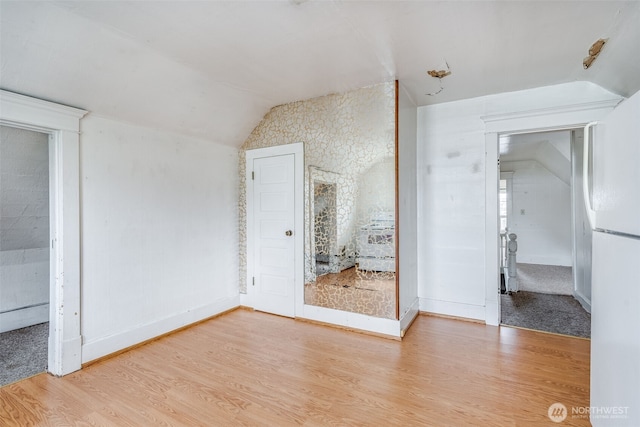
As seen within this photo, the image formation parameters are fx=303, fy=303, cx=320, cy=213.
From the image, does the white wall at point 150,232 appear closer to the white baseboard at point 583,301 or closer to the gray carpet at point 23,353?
the gray carpet at point 23,353

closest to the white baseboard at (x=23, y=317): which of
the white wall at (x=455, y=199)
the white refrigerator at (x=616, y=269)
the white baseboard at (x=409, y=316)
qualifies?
the white baseboard at (x=409, y=316)

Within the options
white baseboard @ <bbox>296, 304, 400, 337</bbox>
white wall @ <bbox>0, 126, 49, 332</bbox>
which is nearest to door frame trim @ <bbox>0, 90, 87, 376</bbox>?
white wall @ <bbox>0, 126, 49, 332</bbox>

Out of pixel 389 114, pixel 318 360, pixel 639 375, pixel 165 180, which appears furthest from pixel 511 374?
pixel 165 180

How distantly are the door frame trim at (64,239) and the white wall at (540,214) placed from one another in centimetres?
744

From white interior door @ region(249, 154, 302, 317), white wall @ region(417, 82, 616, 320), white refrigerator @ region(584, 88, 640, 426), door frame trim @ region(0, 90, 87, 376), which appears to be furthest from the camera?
white interior door @ region(249, 154, 302, 317)

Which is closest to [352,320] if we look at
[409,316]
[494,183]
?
[409,316]

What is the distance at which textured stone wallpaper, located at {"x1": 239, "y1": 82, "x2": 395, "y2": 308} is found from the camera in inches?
113

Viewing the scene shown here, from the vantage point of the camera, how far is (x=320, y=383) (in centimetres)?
210

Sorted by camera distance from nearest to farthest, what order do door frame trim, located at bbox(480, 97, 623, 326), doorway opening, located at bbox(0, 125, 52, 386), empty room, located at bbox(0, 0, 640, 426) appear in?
empty room, located at bbox(0, 0, 640, 426)
doorway opening, located at bbox(0, 125, 52, 386)
door frame trim, located at bbox(480, 97, 623, 326)

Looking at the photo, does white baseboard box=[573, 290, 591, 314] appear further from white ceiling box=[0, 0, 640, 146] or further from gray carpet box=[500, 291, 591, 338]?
white ceiling box=[0, 0, 640, 146]

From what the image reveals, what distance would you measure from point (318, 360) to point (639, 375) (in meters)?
1.86

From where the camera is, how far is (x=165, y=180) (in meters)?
2.99

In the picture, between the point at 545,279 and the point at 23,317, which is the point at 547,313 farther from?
the point at 23,317

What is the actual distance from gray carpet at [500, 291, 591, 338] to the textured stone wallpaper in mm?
1672
